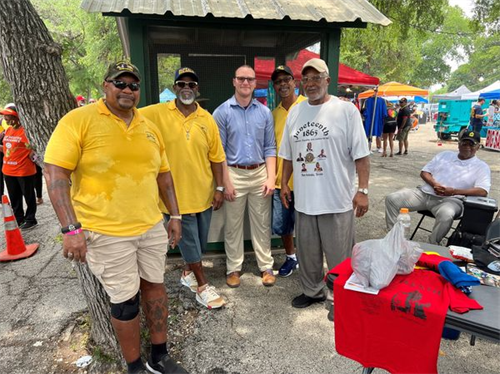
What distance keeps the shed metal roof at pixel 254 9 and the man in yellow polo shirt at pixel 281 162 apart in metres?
0.54

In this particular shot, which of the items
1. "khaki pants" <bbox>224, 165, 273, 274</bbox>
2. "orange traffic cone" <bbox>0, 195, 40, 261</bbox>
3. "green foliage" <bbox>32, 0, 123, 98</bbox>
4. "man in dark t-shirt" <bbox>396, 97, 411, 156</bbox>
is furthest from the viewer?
"green foliage" <bbox>32, 0, 123, 98</bbox>

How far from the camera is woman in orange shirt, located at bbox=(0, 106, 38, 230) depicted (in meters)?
4.75

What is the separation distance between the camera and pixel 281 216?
3.41 m

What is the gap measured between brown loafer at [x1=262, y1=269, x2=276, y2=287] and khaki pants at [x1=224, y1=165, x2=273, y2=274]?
0.05m

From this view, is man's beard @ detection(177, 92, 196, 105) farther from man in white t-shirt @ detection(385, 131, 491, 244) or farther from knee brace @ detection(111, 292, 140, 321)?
man in white t-shirt @ detection(385, 131, 491, 244)

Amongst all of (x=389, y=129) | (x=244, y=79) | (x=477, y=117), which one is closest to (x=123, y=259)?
(x=244, y=79)

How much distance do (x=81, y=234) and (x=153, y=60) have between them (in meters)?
2.68

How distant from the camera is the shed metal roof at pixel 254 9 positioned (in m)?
2.97

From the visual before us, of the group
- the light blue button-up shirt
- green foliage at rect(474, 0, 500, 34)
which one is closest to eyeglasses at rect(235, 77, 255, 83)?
the light blue button-up shirt

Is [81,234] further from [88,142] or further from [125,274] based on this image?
[88,142]

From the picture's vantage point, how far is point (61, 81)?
2.20m

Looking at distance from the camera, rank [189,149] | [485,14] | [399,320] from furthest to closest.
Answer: [485,14] < [189,149] < [399,320]

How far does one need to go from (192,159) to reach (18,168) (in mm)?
3462

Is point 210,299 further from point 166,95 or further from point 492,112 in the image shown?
point 492,112
